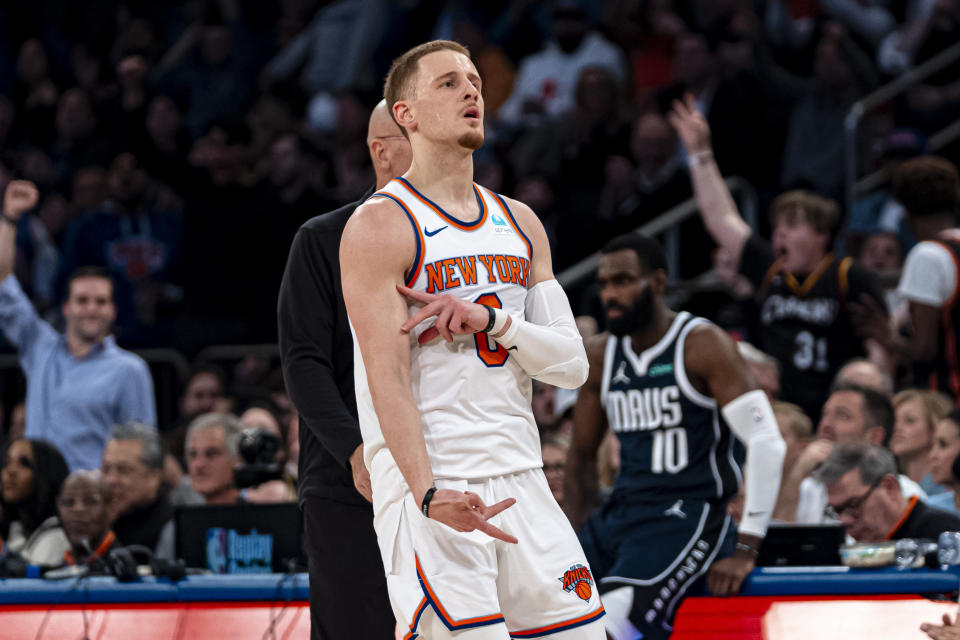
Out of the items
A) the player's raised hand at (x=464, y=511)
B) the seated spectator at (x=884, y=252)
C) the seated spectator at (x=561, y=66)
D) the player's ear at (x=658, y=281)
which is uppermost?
the seated spectator at (x=561, y=66)

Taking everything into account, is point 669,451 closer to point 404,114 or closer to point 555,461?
point 555,461

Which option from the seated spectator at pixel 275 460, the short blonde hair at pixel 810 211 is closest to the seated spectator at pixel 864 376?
the short blonde hair at pixel 810 211

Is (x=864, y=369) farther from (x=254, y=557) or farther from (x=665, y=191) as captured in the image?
(x=254, y=557)

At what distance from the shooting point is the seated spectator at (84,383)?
8117 mm

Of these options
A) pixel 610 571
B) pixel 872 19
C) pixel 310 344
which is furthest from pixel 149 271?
pixel 310 344

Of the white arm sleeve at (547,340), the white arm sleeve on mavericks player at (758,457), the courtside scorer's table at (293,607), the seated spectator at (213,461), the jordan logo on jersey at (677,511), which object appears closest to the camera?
the white arm sleeve at (547,340)

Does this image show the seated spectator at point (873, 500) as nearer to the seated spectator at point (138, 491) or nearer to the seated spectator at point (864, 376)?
the seated spectator at point (864, 376)

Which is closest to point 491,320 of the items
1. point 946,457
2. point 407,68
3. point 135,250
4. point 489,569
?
point 489,569

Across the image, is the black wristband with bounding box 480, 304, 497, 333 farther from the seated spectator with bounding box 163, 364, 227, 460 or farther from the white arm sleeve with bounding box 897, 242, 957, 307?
the seated spectator with bounding box 163, 364, 227, 460

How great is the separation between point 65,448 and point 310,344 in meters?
4.72

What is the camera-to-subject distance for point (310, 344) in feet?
12.9

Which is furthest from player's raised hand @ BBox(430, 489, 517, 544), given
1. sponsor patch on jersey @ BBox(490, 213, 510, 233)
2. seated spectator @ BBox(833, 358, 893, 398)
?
seated spectator @ BBox(833, 358, 893, 398)

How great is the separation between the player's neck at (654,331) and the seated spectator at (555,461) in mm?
1234

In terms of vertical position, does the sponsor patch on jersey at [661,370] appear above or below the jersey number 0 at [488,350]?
above
